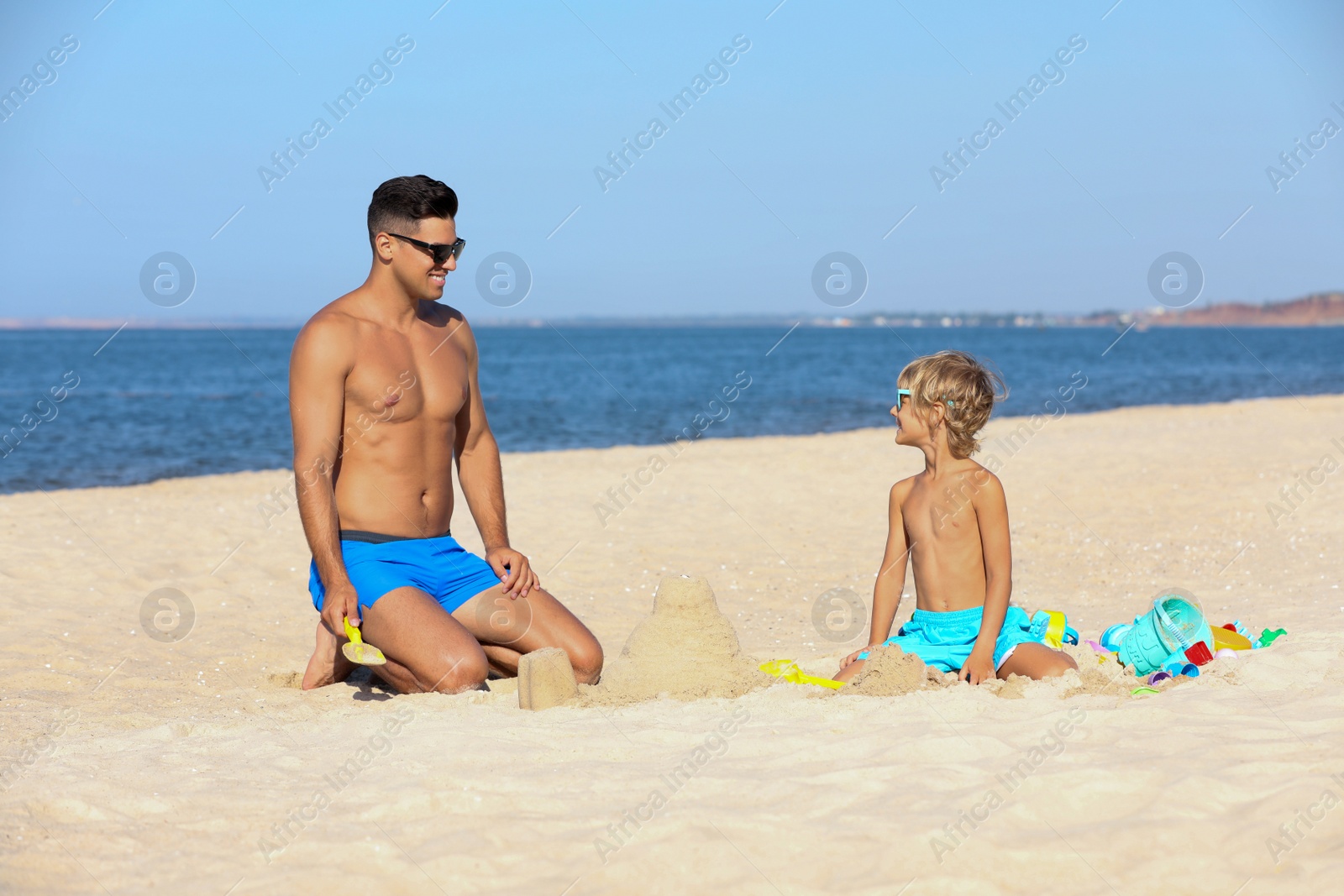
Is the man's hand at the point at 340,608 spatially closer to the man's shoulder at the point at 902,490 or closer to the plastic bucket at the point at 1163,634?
the man's shoulder at the point at 902,490

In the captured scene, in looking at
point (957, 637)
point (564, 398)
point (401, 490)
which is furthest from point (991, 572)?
point (564, 398)

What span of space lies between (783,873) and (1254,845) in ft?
3.72

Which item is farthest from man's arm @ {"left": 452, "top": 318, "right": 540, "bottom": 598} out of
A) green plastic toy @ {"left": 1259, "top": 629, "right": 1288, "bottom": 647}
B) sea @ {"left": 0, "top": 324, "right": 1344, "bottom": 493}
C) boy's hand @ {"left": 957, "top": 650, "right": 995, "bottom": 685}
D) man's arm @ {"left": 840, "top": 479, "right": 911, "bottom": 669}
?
sea @ {"left": 0, "top": 324, "right": 1344, "bottom": 493}

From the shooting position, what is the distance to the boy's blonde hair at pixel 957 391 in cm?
433

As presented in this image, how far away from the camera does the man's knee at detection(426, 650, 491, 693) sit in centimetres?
438

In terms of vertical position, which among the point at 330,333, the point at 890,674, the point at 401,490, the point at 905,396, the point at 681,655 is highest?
the point at 905,396

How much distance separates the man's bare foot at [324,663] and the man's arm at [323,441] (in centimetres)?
25

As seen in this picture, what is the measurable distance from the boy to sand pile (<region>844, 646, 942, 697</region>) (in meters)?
0.12

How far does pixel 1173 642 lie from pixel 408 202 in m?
3.70

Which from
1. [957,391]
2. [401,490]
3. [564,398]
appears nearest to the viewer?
[957,391]

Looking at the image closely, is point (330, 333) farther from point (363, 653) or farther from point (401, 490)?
point (363, 653)

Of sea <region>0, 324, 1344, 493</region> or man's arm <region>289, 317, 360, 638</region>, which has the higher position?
sea <region>0, 324, 1344, 493</region>

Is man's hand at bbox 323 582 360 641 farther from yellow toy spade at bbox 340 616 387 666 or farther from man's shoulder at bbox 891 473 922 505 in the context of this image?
man's shoulder at bbox 891 473 922 505

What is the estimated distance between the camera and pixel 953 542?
4387mm
